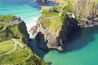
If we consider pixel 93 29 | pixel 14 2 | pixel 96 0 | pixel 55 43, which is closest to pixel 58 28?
pixel 55 43

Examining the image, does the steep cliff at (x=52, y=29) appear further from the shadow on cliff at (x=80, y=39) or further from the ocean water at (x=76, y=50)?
the ocean water at (x=76, y=50)

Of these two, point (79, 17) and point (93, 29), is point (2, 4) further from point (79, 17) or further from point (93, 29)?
point (93, 29)

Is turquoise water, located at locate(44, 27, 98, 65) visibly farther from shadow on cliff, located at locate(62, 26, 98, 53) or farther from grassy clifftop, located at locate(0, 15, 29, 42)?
grassy clifftop, located at locate(0, 15, 29, 42)

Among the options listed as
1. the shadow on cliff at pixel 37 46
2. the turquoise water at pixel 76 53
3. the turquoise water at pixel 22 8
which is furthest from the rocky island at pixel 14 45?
the turquoise water at pixel 22 8

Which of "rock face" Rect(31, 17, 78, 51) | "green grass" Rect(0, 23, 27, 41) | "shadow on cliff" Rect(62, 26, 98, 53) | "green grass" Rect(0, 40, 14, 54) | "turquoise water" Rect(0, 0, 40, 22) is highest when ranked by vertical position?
"turquoise water" Rect(0, 0, 40, 22)

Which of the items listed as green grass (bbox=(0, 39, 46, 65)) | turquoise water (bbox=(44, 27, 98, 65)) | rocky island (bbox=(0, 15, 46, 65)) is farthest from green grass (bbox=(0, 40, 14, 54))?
turquoise water (bbox=(44, 27, 98, 65))

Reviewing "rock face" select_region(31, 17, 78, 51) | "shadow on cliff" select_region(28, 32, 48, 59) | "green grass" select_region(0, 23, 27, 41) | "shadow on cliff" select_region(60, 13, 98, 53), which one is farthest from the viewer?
"shadow on cliff" select_region(60, 13, 98, 53)

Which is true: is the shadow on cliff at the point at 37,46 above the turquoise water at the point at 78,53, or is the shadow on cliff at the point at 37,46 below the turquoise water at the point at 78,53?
above
